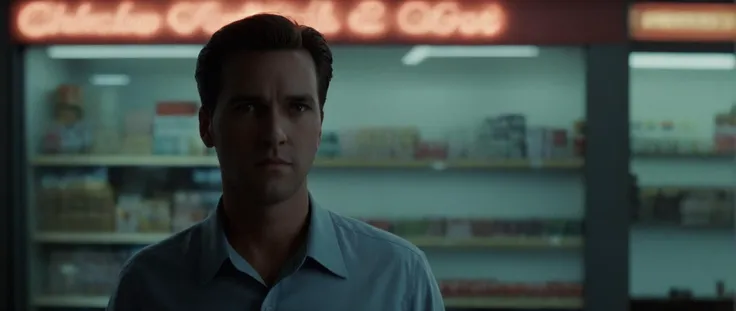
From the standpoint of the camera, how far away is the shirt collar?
4.03ft

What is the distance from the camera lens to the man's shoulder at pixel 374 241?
130 centimetres

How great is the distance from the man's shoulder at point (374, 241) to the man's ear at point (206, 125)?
22 cm

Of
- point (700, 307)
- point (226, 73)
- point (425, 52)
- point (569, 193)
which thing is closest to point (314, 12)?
point (425, 52)

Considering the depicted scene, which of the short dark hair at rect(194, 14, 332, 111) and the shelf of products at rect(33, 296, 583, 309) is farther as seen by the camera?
the shelf of products at rect(33, 296, 583, 309)

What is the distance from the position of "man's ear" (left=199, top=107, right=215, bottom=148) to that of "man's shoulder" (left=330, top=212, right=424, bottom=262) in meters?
0.22

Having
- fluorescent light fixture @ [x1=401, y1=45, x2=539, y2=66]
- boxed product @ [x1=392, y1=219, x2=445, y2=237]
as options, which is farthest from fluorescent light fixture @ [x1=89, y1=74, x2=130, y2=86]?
boxed product @ [x1=392, y1=219, x2=445, y2=237]

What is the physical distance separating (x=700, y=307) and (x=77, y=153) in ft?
10.5

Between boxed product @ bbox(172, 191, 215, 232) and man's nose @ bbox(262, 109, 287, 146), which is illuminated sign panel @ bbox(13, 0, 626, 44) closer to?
boxed product @ bbox(172, 191, 215, 232)

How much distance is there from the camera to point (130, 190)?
14.4 ft

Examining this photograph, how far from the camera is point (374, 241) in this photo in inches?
51.4

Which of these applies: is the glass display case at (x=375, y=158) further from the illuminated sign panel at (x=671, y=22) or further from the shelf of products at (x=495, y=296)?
the illuminated sign panel at (x=671, y=22)

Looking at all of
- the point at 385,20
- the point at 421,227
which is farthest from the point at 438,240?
the point at 385,20

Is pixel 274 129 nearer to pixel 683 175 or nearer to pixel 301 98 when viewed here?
pixel 301 98

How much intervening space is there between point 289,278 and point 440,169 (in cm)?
313
